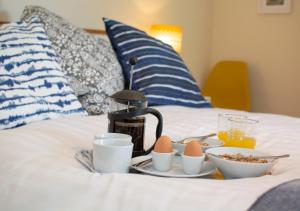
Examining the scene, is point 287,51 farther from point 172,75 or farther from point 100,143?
point 100,143

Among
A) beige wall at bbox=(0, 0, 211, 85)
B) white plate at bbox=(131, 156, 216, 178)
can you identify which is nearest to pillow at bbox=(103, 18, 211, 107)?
beige wall at bbox=(0, 0, 211, 85)

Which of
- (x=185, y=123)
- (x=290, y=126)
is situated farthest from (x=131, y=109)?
(x=290, y=126)

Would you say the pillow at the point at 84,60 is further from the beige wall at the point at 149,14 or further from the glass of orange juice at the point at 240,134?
the glass of orange juice at the point at 240,134

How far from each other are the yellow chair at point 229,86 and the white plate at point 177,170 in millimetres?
2833

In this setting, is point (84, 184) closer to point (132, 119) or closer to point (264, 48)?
point (132, 119)

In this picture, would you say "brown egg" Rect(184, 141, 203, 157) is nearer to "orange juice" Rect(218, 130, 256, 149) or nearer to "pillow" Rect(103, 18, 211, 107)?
"orange juice" Rect(218, 130, 256, 149)

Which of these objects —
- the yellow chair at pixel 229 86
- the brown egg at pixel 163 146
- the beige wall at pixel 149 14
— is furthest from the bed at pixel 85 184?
the yellow chair at pixel 229 86

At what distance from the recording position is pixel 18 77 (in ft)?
5.50

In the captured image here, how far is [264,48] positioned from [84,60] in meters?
2.23

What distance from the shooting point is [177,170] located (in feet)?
3.43

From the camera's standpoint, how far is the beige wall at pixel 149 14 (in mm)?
2598

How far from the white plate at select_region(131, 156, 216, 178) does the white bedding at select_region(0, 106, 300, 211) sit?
0.05 meters

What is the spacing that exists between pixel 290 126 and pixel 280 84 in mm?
2031

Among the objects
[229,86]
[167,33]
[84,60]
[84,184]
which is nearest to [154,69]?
[84,60]
